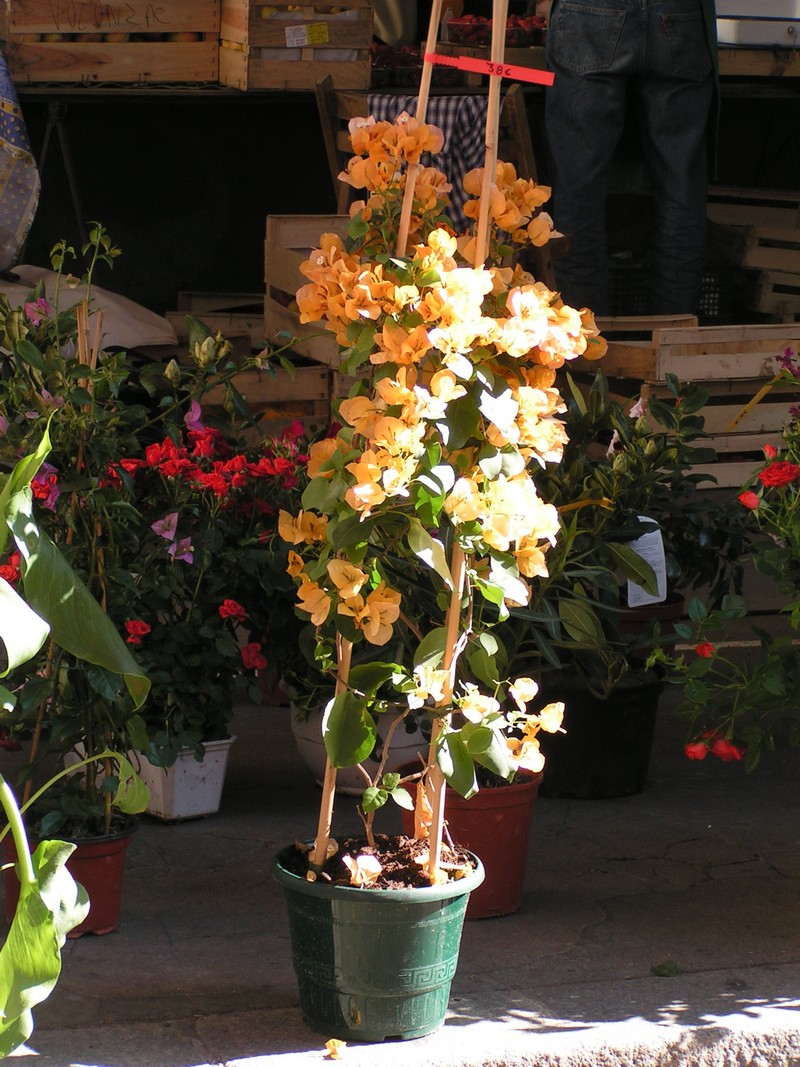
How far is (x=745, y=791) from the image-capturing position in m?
3.58

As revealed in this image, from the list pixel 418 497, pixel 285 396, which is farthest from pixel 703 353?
pixel 418 497

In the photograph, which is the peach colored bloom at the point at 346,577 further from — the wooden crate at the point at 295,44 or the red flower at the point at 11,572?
the wooden crate at the point at 295,44

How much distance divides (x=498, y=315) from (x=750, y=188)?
4414mm

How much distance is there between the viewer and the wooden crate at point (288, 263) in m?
4.61

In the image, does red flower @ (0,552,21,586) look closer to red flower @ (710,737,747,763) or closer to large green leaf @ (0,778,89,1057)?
large green leaf @ (0,778,89,1057)

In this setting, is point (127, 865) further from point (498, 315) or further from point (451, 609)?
point (498, 315)

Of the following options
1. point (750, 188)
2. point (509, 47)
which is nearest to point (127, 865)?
point (509, 47)

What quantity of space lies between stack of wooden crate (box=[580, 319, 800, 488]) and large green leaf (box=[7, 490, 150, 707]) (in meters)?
2.31

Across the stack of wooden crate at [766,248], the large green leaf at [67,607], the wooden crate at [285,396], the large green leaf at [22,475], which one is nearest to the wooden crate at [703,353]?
the wooden crate at [285,396]

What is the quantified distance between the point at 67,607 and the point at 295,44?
11.4 ft

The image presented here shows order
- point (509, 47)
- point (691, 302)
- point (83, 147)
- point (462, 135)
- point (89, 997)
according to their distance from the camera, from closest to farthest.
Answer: point (89, 997) → point (462, 135) → point (691, 302) → point (509, 47) → point (83, 147)

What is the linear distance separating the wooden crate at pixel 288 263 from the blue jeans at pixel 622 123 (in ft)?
2.41

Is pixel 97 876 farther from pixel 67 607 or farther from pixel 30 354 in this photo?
pixel 30 354

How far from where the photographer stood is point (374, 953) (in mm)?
2352
